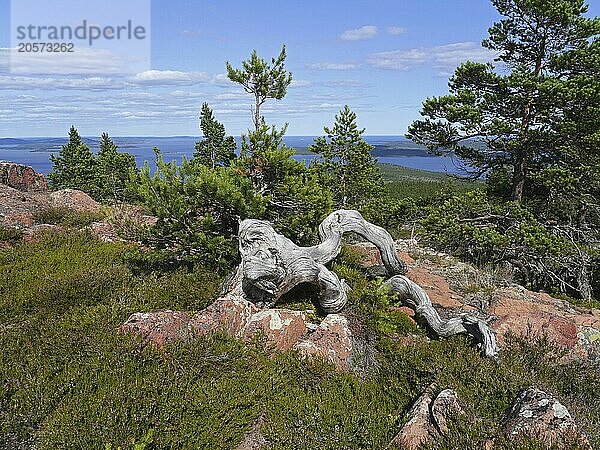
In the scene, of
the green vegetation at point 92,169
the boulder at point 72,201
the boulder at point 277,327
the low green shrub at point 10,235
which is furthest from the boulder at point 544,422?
the green vegetation at point 92,169

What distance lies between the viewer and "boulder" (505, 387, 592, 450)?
4.50m

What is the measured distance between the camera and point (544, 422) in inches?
184

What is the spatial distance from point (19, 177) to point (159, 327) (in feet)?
68.4

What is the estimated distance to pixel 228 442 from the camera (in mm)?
5070

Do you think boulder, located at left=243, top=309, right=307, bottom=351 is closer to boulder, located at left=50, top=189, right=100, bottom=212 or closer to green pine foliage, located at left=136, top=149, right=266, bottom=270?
green pine foliage, located at left=136, top=149, right=266, bottom=270

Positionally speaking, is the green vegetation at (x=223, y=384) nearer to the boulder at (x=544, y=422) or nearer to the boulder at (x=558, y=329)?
the boulder at (x=544, y=422)

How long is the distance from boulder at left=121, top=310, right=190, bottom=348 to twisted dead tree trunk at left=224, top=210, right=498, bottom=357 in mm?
1234

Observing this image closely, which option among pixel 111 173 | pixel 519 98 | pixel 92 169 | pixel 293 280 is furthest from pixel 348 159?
pixel 92 169

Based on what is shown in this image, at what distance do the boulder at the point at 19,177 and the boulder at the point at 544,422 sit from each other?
2456 cm

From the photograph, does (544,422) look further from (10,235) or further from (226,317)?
(10,235)

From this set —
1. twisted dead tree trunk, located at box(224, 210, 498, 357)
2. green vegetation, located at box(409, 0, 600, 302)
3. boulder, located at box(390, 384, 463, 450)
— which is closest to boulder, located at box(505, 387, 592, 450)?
boulder, located at box(390, 384, 463, 450)

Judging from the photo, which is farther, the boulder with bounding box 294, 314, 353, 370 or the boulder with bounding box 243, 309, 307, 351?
the boulder with bounding box 243, 309, 307, 351

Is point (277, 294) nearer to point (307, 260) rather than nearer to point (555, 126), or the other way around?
point (307, 260)

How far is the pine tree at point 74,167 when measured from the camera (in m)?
40.2
